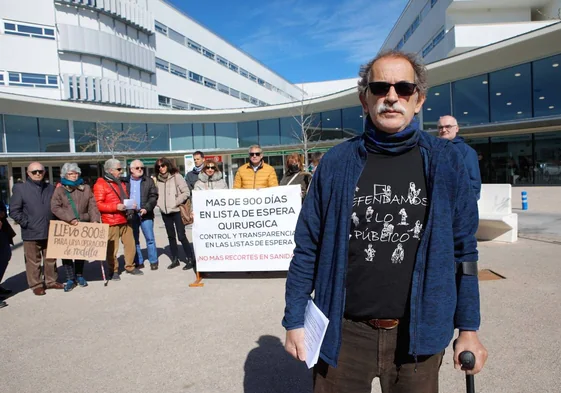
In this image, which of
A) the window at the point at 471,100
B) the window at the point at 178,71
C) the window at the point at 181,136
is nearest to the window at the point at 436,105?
the window at the point at 471,100

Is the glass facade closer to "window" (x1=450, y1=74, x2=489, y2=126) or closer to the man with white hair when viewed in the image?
"window" (x1=450, y1=74, x2=489, y2=126)

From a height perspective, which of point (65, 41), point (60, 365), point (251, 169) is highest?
point (65, 41)

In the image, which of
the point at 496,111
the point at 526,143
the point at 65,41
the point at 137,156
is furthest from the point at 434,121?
the point at 65,41

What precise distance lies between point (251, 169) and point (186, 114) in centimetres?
2410

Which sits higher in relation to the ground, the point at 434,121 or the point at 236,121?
the point at 236,121

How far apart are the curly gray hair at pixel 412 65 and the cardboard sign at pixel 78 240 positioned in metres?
5.76

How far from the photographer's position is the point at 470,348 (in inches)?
63.0

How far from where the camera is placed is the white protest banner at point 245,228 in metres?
6.32

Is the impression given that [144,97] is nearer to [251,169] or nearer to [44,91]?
[44,91]

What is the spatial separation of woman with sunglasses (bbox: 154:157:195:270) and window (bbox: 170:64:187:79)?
107 ft

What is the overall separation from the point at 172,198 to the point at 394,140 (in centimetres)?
608

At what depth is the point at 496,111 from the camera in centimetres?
1889

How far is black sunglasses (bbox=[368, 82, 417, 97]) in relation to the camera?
65.8 inches

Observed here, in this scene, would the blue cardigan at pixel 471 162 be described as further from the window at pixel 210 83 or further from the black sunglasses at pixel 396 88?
the window at pixel 210 83
